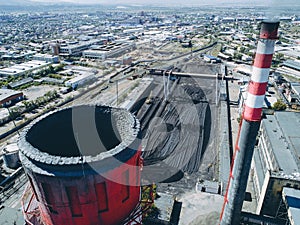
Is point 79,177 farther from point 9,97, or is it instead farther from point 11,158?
point 9,97

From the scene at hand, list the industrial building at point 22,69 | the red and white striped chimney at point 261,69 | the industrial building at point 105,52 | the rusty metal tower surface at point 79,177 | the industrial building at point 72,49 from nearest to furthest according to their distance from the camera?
the rusty metal tower surface at point 79,177
the red and white striped chimney at point 261,69
the industrial building at point 22,69
the industrial building at point 105,52
the industrial building at point 72,49

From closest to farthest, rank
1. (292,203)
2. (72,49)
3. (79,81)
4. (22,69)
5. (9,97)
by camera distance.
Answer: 1. (292,203)
2. (9,97)
3. (79,81)
4. (22,69)
5. (72,49)

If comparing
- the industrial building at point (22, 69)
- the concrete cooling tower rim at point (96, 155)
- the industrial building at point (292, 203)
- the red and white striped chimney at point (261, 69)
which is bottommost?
the industrial building at point (22, 69)

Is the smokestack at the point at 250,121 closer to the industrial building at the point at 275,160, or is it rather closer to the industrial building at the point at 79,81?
the industrial building at the point at 275,160

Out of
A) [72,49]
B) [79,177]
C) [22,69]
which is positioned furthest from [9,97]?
[72,49]

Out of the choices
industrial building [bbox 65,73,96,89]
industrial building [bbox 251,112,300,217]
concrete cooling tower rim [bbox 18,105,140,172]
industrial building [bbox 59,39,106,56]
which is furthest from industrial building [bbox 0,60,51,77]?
industrial building [bbox 251,112,300,217]

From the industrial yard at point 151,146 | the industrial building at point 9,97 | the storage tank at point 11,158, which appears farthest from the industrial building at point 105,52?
the storage tank at point 11,158
